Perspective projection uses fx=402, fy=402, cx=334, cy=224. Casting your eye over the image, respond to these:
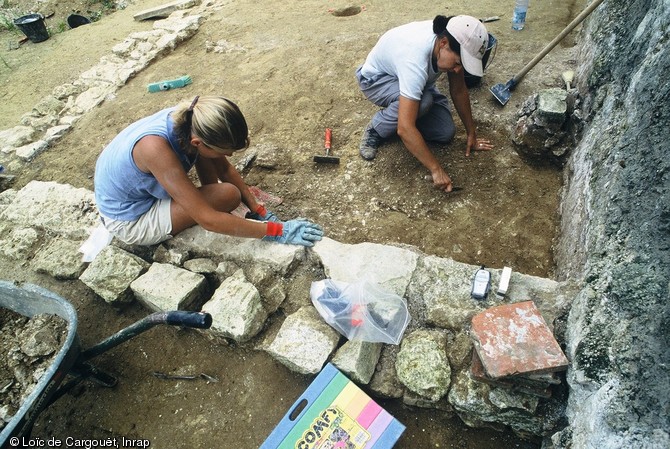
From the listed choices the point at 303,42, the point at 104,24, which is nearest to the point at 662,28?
the point at 303,42

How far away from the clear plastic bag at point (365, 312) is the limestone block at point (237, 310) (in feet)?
1.16

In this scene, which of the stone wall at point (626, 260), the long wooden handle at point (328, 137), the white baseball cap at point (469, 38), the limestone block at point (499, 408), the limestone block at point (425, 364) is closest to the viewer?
the stone wall at point (626, 260)

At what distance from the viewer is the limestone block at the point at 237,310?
7.14 ft

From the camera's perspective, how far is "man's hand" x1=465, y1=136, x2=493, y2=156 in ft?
10.6

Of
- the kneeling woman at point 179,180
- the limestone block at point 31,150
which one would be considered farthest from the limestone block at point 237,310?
the limestone block at point 31,150

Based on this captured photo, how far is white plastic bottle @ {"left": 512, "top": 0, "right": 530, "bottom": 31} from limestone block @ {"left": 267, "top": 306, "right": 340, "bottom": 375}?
13.3ft

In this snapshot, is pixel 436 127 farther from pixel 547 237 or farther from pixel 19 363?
pixel 19 363

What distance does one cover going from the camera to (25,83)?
17.9 feet

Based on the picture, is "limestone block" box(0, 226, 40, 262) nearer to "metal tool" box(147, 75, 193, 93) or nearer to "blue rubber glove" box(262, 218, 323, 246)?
"blue rubber glove" box(262, 218, 323, 246)

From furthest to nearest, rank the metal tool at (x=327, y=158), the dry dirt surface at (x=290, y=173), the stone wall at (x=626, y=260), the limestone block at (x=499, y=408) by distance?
the metal tool at (x=327, y=158)
the dry dirt surface at (x=290, y=173)
the limestone block at (x=499, y=408)
the stone wall at (x=626, y=260)

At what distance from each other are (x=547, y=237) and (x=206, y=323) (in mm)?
2261

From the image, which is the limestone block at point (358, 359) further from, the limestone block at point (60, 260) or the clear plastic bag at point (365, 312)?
the limestone block at point (60, 260)

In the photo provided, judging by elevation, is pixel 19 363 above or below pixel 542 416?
above

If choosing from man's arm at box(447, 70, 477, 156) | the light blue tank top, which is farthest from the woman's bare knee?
man's arm at box(447, 70, 477, 156)
